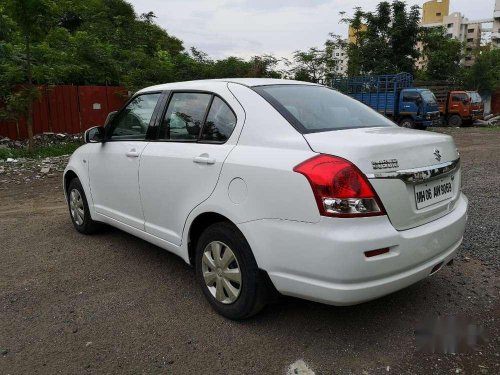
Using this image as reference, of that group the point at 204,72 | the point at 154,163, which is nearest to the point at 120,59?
the point at 204,72

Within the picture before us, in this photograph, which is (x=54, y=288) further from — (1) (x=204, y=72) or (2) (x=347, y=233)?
(1) (x=204, y=72)

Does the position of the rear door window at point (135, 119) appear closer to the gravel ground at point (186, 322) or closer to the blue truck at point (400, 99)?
the gravel ground at point (186, 322)

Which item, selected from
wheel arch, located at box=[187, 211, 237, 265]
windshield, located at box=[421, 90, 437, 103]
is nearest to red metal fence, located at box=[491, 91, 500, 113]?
windshield, located at box=[421, 90, 437, 103]

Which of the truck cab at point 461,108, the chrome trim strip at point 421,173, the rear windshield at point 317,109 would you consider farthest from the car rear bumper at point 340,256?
the truck cab at point 461,108

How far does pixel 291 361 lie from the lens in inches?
99.7

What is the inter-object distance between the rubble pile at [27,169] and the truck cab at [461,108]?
66.7 ft

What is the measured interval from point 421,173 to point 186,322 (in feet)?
5.98

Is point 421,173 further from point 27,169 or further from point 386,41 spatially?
point 386,41

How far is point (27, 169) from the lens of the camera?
9.81 meters

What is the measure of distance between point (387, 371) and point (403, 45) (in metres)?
28.5

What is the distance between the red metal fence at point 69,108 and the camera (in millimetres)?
13523

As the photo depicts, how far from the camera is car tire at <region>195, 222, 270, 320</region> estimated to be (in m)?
2.72

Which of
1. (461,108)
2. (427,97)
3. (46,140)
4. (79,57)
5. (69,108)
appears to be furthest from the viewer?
(461,108)

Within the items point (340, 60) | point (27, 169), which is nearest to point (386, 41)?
point (340, 60)
